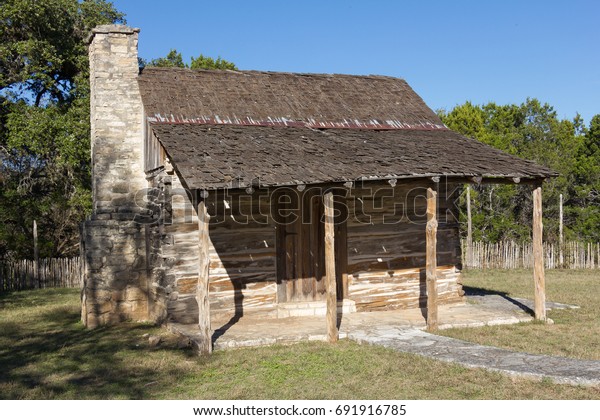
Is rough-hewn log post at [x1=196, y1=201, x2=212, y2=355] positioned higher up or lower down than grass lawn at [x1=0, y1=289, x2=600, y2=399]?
higher up

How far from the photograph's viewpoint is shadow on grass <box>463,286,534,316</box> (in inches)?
485

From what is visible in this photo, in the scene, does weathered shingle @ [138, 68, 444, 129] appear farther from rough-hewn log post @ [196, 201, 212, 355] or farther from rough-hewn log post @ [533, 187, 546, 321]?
rough-hewn log post @ [533, 187, 546, 321]

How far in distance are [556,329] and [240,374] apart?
18.4ft

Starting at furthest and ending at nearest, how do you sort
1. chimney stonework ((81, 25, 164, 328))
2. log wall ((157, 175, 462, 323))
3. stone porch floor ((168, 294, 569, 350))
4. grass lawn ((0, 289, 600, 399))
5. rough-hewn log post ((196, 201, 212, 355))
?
chimney stonework ((81, 25, 164, 328)) → log wall ((157, 175, 462, 323)) → stone porch floor ((168, 294, 569, 350)) → rough-hewn log post ((196, 201, 212, 355)) → grass lawn ((0, 289, 600, 399))

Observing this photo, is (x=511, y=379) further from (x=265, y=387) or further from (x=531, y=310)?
(x=531, y=310)

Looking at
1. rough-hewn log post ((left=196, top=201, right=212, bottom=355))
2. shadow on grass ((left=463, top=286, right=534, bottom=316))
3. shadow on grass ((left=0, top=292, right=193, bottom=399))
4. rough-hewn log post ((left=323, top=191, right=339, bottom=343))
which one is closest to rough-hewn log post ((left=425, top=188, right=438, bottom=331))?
rough-hewn log post ((left=323, top=191, right=339, bottom=343))

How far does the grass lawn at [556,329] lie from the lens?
9.07 meters

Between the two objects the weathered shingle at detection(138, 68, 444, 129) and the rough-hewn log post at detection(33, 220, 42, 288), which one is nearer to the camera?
the weathered shingle at detection(138, 68, 444, 129)

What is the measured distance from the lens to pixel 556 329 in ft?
34.4

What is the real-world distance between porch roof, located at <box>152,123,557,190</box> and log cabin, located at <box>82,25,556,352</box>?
2.1 inches

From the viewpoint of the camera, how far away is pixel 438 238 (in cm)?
1276

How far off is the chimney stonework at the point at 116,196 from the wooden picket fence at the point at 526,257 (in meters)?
13.4

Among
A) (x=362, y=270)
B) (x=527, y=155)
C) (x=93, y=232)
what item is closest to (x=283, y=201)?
(x=362, y=270)

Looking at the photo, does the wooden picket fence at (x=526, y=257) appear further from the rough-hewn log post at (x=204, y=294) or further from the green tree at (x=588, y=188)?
the rough-hewn log post at (x=204, y=294)
